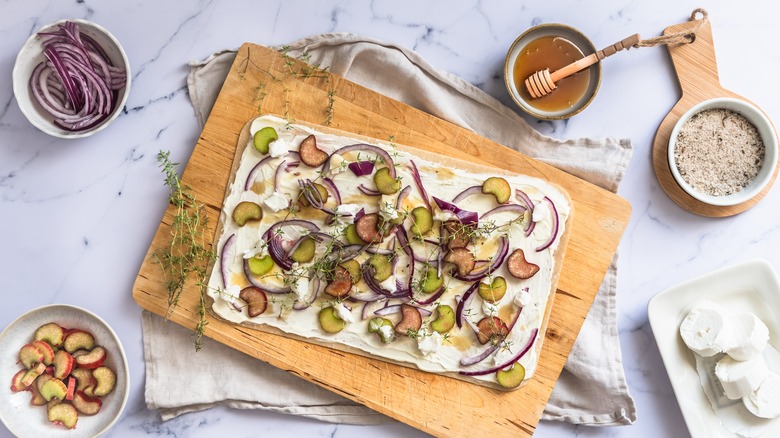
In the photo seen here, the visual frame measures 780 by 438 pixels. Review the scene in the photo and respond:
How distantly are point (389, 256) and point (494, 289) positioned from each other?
1.62 feet

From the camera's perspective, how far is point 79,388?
303 centimetres

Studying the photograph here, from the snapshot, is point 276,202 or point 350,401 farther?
A: point 350,401

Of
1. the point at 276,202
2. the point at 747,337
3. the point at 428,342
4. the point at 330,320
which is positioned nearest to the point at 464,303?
the point at 428,342

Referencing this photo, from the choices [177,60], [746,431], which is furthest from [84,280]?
[746,431]

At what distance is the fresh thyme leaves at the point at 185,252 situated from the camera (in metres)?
3.02

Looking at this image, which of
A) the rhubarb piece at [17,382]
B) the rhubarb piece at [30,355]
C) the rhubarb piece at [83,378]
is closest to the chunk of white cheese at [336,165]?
the rhubarb piece at [83,378]

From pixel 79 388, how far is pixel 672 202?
2.94 m

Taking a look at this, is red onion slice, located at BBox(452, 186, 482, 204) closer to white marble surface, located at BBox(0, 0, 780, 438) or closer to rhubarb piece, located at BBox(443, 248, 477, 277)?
rhubarb piece, located at BBox(443, 248, 477, 277)

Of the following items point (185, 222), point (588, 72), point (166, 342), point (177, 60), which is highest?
point (588, 72)

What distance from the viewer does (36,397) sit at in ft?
10.0

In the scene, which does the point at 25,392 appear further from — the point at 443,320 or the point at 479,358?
the point at 479,358

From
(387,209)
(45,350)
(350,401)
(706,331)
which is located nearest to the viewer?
(387,209)

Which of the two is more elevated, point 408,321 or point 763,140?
point 763,140

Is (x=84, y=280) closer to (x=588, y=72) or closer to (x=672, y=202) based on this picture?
(x=588, y=72)
